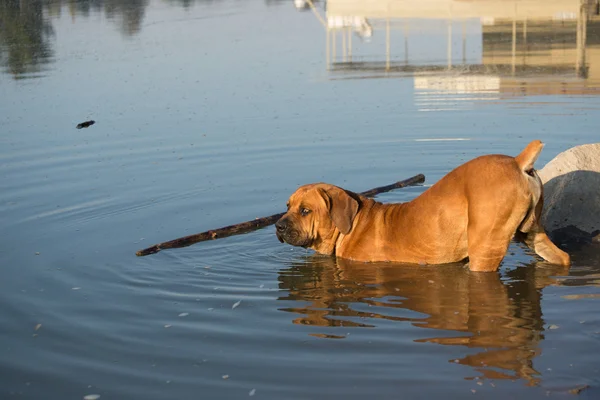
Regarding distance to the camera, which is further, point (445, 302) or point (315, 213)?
point (315, 213)

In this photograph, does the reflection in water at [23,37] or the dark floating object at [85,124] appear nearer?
the dark floating object at [85,124]

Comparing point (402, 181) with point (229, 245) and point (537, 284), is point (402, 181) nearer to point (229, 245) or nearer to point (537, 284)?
point (229, 245)

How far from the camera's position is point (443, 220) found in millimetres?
8820

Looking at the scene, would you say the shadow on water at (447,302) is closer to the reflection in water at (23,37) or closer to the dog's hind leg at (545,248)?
the dog's hind leg at (545,248)

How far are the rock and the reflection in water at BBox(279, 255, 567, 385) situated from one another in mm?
1289

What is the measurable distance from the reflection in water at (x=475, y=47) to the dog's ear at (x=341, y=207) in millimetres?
9020

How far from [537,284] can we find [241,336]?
3.09 meters

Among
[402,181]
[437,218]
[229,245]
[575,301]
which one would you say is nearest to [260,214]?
[229,245]

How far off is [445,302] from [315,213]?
74.3 inches

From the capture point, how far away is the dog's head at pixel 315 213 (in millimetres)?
9742

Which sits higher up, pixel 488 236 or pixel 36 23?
pixel 36 23

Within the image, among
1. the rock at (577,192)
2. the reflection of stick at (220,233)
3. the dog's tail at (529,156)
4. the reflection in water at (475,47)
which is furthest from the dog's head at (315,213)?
the reflection in water at (475,47)

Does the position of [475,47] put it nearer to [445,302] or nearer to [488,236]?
[488,236]

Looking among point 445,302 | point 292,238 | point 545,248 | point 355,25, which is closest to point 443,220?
point 445,302
